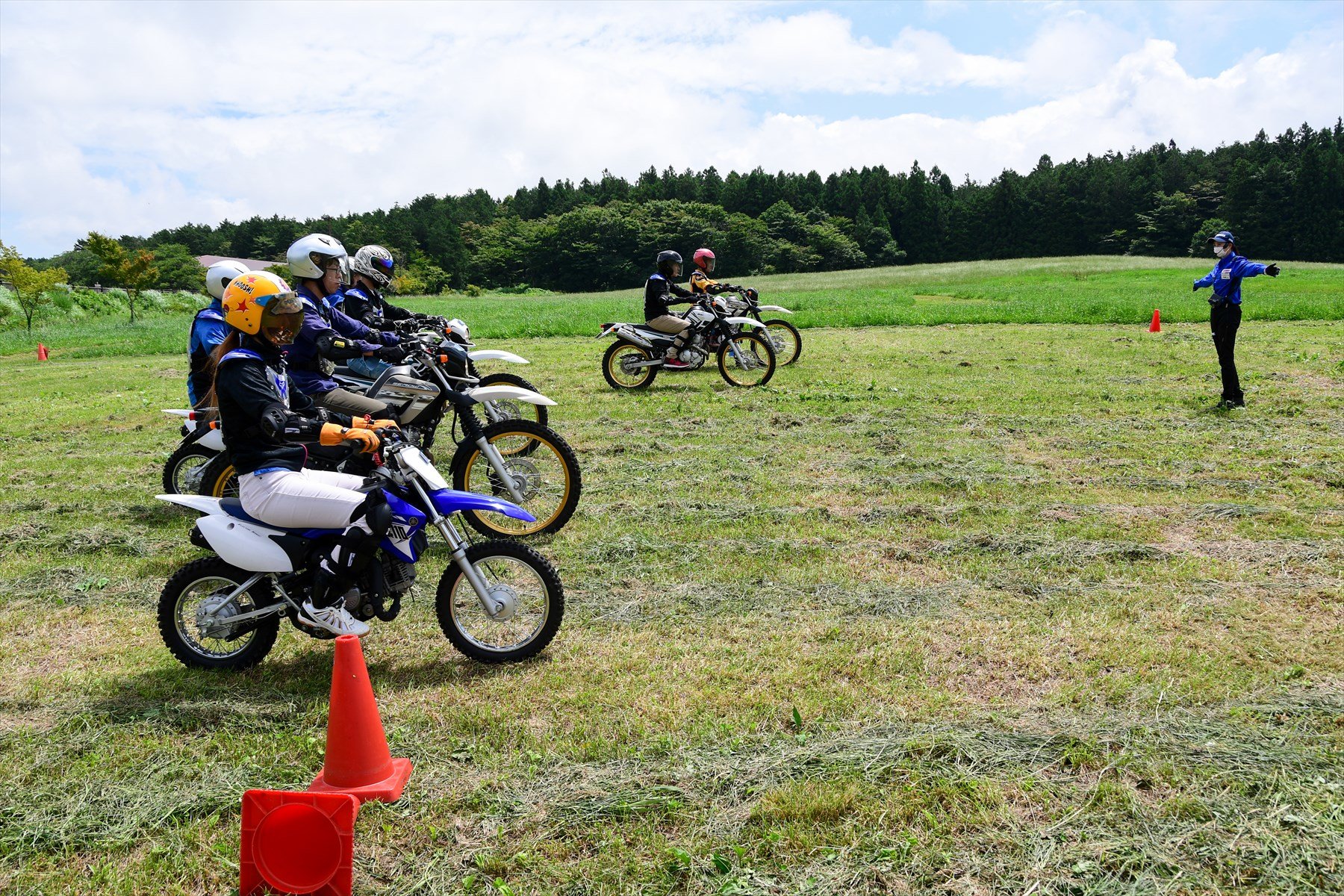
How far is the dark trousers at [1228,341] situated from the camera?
10938 mm

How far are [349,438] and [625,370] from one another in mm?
9479

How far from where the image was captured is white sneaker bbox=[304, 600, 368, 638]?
4605 mm

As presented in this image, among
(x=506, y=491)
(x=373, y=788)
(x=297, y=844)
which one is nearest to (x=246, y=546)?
(x=373, y=788)

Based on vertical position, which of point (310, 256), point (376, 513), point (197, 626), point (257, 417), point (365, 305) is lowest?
point (197, 626)

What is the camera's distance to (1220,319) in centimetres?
1127

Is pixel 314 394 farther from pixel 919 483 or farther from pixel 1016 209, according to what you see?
pixel 1016 209

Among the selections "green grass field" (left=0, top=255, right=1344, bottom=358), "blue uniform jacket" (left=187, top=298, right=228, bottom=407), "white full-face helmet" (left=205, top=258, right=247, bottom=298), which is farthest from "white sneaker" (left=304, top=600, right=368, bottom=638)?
"green grass field" (left=0, top=255, right=1344, bottom=358)

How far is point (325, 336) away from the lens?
22.4 ft

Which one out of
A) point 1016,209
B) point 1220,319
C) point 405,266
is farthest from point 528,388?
point 1016,209

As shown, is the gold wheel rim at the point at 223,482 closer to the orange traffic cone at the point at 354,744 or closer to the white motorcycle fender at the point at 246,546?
the white motorcycle fender at the point at 246,546

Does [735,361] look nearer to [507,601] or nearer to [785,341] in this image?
[785,341]

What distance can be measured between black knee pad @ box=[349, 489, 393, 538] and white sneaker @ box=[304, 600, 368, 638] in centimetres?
43

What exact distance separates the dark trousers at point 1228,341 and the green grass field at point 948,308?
12198mm

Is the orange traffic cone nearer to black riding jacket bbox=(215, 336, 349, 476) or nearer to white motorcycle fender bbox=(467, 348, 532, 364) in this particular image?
black riding jacket bbox=(215, 336, 349, 476)
